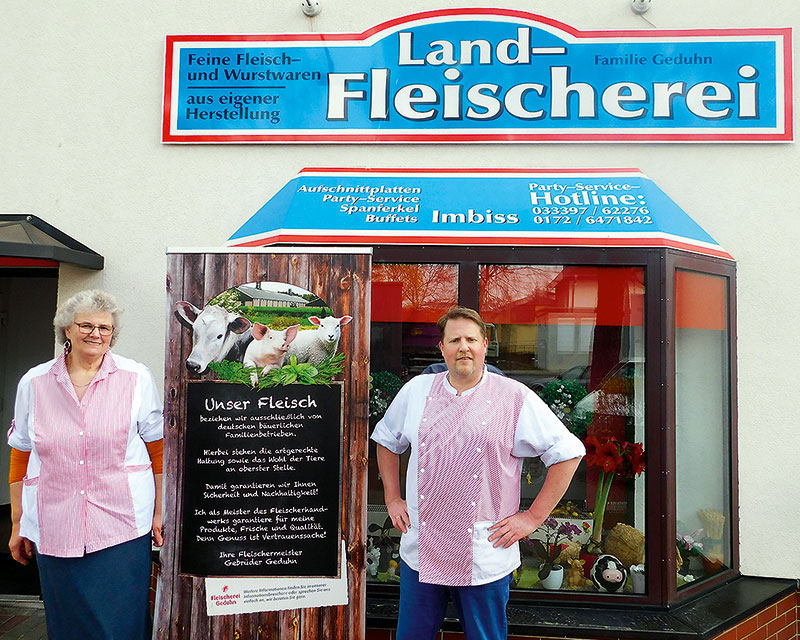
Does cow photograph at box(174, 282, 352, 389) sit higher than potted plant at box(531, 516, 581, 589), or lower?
higher

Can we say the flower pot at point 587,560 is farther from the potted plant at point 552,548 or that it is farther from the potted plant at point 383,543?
the potted plant at point 383,543

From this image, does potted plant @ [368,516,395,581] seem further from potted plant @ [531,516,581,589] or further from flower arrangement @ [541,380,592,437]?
flower arrangement @ [541,380,592,437]

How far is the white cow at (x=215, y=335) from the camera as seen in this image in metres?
2.91

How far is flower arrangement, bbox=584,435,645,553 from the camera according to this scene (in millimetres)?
3750

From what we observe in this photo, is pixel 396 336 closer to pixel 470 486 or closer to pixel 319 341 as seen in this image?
pixel 319 341

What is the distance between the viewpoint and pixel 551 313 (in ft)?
12.7

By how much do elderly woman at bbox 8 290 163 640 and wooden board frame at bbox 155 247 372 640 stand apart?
0.15m

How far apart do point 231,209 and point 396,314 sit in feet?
5.00

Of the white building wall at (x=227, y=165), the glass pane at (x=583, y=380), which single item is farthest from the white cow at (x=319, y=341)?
the white building wall at (x=227, y=165)

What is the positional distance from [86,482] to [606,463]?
9.44 ft

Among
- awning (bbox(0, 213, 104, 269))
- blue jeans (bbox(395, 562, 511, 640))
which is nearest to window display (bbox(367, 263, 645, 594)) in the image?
blue jeans (bbox(395, 562, 511, 640))

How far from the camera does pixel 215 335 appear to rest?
9.59 ft

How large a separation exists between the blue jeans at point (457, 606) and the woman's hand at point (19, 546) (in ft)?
5.45

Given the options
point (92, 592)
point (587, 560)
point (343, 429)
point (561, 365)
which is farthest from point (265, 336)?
point (587, 560)
